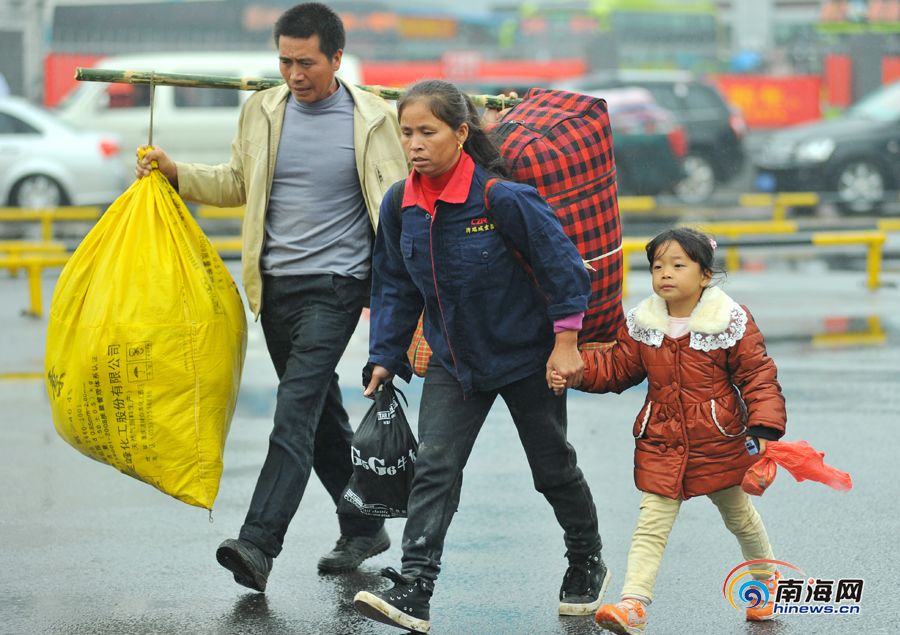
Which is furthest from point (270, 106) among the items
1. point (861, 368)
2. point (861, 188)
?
point (861, 188)

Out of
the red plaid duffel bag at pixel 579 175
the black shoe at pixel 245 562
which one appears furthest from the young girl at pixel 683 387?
the black shoe at pixel 245 562

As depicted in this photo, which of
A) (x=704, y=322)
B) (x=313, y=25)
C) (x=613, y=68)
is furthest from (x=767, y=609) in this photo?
(x=613, y=68)

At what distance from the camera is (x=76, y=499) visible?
6047 millimetres

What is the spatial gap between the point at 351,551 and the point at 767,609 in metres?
1.45

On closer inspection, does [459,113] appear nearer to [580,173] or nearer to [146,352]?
[580,173]

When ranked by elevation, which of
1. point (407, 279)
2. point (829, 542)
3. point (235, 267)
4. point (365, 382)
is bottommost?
point (235, 267)

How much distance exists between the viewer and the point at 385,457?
4.52 m

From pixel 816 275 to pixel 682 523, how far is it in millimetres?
8742

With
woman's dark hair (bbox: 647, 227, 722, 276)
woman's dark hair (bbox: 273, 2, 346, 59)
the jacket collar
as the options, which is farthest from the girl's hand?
woman's dark hair (bbox: 273, 2, 346, 59)

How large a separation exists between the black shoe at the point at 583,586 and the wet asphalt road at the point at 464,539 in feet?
0.18

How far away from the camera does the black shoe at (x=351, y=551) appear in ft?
16.5

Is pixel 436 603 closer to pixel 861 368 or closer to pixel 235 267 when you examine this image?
pixel 861 368

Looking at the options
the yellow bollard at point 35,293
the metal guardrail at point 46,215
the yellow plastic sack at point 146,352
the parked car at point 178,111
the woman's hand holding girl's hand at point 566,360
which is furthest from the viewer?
the parked car at point 178,111

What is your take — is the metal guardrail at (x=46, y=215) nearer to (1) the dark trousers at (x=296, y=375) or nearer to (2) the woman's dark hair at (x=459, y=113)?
(1) the dark trousers at (x=296, y=375)
